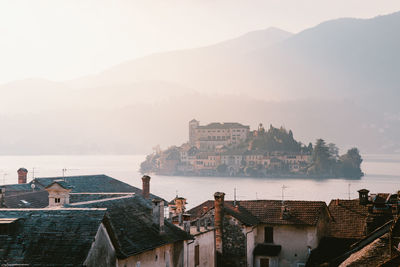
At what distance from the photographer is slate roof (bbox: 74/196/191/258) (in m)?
28.0

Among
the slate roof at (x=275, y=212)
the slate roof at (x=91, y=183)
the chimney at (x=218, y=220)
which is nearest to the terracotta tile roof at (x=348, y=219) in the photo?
the slate roof at (x=275, y=212)

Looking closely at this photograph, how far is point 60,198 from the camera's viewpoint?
116ft

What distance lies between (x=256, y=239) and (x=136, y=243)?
19.0m

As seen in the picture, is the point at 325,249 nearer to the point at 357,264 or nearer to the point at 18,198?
the point at 357,264

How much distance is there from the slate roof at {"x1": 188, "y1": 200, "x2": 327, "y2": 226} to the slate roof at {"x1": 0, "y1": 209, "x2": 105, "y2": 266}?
2018cm

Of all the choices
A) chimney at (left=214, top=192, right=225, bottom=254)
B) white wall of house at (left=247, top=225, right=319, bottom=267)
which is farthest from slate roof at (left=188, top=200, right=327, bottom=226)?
chimney at (left=214, top=192, right=225, bottom=254)

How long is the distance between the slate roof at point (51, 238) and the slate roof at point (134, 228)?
1668mm

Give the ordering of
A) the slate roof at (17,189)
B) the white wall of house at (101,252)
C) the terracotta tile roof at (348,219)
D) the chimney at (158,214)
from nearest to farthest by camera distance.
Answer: the white wall of house at (101,252) → the chimney at (158,214) → the terracotta tile roof at (348,219) → the slate roof at (17,189)

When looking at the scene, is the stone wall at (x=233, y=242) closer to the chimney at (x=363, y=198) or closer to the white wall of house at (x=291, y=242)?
the white wall of house at (x=291, y=242)

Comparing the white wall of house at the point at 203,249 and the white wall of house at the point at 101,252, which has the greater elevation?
the white wall of house at the point at 101,252

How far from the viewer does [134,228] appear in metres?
30.5

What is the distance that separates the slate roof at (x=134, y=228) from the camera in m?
28.0

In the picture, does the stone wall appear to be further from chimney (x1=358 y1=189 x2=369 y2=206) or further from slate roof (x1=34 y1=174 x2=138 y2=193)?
slate roof (x1=34 y1=174 x2=138 y2=193)

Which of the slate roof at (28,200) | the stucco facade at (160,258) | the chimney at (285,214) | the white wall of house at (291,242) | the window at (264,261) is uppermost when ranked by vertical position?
the slate roof at (28,200)
